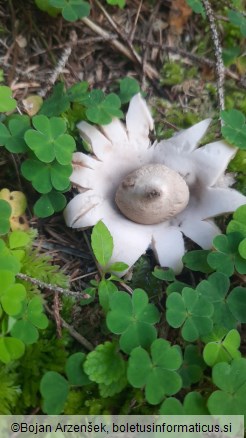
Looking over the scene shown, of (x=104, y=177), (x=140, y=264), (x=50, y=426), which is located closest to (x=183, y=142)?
(x=104, y=177)

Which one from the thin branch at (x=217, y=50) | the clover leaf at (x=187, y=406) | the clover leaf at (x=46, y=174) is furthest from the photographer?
the thin branch at (x=217, y=50)

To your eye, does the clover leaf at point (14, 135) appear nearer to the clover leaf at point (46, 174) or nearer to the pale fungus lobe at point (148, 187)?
the clover leaf at point (46, 174)

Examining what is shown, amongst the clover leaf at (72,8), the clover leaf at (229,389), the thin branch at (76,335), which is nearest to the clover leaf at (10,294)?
the thin branch at (76,335)


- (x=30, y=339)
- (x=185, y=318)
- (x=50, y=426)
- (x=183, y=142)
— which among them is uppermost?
(x=183, y=142)

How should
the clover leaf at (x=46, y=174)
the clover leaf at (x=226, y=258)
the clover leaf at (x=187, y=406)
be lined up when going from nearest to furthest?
the clover leaf at (x=187, y=406), the clover leaf at (x=226, y=258), the clover leaf at (x=46, y=174)

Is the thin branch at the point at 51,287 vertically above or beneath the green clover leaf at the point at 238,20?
beneath

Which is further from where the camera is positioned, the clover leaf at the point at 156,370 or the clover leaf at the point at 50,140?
the clover leaf at the point at 50,140

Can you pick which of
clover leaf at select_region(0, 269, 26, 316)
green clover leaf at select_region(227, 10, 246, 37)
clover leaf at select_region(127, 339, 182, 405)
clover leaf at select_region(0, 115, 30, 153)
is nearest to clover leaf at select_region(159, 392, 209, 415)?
clover leaf at select_region(127, 339, 182, 405)

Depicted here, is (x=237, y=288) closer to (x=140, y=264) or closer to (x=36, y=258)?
(x=140, y=264)
